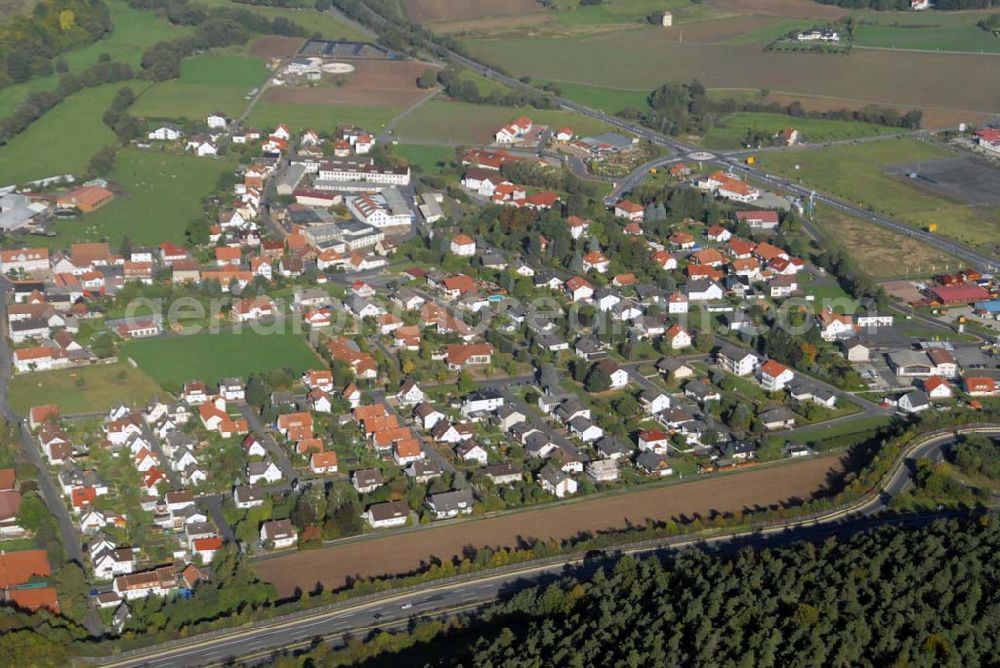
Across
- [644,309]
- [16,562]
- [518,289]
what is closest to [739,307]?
[644,309]

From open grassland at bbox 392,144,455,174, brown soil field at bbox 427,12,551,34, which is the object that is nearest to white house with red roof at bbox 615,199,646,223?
open grassland at bbox 392,144,455,174

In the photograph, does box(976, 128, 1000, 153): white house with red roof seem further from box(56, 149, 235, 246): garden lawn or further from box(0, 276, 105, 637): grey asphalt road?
box(0, 276, 105, 637): grey asphalt road

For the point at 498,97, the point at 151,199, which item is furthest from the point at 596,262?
the point at 498,97

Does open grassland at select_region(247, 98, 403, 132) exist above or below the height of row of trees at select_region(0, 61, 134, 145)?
below

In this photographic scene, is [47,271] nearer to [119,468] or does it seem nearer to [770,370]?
[119,468]

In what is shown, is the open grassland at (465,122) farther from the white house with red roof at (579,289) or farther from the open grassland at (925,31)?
the open grassland at (925,31)

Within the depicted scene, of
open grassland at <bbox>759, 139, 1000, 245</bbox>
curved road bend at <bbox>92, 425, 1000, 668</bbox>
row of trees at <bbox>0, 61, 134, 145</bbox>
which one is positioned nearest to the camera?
curved road bend at <bbox>92, 425, 1000, 668</bbox>

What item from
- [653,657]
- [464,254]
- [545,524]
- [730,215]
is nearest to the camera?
[653,657]
